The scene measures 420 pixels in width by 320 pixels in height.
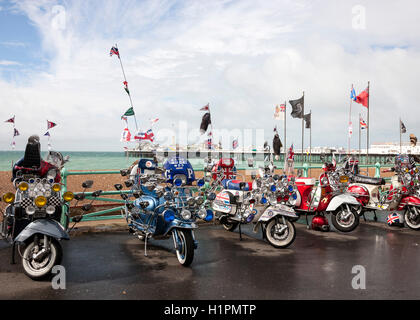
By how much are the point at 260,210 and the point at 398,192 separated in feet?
13.0

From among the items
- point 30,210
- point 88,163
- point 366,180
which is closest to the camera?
point 30,210

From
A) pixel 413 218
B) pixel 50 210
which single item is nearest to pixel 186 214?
pixel 50 210

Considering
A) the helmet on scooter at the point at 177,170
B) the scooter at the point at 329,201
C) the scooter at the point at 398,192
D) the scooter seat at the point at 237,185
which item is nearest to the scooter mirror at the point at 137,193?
the helmet on scooter at the point at 177,170

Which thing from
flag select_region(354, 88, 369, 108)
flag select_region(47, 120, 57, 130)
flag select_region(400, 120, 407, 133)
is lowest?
flag select_region(47, 120, 57, 130)

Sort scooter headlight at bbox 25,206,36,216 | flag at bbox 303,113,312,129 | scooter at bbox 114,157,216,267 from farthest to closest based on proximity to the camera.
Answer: flag at bbox 303,113,312,129
scooter at bbox 114,157,216,267
scooter headlight at bbox 25,206,36,216

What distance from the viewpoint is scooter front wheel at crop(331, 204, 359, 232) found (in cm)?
791

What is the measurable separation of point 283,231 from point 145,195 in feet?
8.61

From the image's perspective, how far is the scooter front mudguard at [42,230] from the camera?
4.63 metres

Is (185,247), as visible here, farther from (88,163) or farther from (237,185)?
(88,163)

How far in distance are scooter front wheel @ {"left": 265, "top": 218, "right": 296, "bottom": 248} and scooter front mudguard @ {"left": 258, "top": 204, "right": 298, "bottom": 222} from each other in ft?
0.52

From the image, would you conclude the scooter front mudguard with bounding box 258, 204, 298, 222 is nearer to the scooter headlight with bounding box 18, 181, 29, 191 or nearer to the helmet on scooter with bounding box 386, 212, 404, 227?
the helmet on scooter with bounding box 386, 212, 404, 227

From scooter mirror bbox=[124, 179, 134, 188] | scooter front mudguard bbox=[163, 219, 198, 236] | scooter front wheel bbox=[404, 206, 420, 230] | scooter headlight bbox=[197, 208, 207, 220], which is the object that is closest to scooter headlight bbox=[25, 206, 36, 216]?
scooter mirror bbox=[124, 179, 134, 188]

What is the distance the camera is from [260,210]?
7387mm
